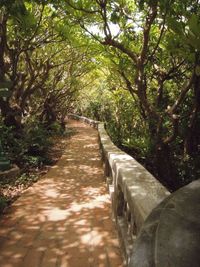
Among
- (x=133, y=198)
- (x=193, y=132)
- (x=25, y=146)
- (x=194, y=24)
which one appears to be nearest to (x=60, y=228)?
(x=133, y=198)

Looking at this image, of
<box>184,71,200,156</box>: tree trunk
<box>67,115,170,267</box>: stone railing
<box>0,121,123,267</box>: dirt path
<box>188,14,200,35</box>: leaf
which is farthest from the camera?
<box>184,71,200,156</box>: tree trunk

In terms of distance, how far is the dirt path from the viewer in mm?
3867

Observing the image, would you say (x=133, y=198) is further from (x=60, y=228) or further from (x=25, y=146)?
(x=25, y=146)

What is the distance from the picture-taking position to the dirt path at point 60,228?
3.87 m

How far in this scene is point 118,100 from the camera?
17125mm

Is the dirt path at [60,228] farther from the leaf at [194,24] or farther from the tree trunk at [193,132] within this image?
A: the leaf at [194,24]

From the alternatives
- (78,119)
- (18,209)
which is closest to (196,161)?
(18,209)

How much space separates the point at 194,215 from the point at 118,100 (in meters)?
15.8

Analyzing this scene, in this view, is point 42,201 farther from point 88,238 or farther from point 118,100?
point 118,100

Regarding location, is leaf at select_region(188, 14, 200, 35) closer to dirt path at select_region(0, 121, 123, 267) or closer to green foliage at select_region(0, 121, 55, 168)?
dirt path at select_region(0, 121, 123, 267)

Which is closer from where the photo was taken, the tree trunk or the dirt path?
the dirt path

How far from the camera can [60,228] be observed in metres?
→ 4.84

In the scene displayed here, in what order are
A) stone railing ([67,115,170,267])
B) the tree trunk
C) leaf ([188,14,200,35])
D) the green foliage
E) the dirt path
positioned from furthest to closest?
the green foliage < the tree trunk < the dirt path < leaf ([188,14,200,35]) < stone railing ([67,115,170,267])

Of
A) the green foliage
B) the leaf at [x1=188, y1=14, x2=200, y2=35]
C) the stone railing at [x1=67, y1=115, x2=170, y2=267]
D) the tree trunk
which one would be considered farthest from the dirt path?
the leaf at [x1=188, y1=14, x2=200, y2=35]
